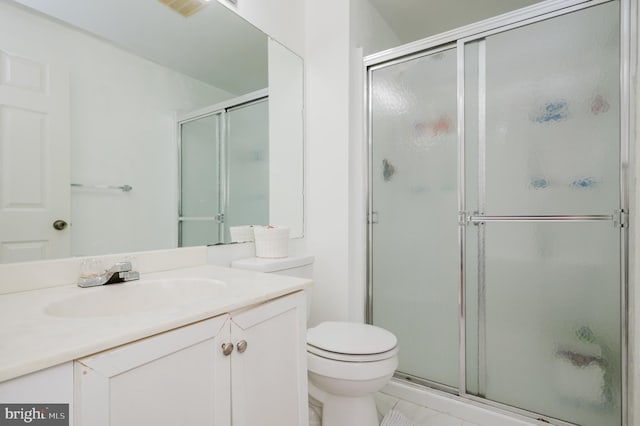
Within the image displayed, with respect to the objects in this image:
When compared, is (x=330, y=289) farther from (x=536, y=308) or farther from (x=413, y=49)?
(x=413, y=49)

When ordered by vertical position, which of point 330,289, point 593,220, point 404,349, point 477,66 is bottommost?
point 404,349

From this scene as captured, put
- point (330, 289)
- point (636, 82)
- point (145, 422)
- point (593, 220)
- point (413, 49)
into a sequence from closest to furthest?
1. point (145, 422)
2. point (636, 82)
3. point (593, 220)
4. point (413, 49)
5. point (330, 289)

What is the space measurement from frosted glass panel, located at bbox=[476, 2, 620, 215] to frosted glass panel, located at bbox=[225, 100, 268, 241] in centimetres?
113

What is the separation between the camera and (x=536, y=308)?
144 cm

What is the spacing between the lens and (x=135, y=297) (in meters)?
1.02

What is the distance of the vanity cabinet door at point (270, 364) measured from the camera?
82 cm

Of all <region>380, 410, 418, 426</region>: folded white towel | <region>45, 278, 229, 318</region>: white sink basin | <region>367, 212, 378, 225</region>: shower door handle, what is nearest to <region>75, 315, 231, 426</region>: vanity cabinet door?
<region>45, 278, 229, 318</region>: white sink basin

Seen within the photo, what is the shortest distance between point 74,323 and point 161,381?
0.22 metres

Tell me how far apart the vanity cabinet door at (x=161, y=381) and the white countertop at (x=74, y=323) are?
3 centimetres

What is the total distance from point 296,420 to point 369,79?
177cm

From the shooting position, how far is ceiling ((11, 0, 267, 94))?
107 cm

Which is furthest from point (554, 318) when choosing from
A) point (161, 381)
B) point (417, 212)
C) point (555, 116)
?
point (161, 381)

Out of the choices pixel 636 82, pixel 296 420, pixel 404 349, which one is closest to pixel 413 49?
pixel 636 82

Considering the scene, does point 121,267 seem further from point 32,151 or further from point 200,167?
point 200,167
